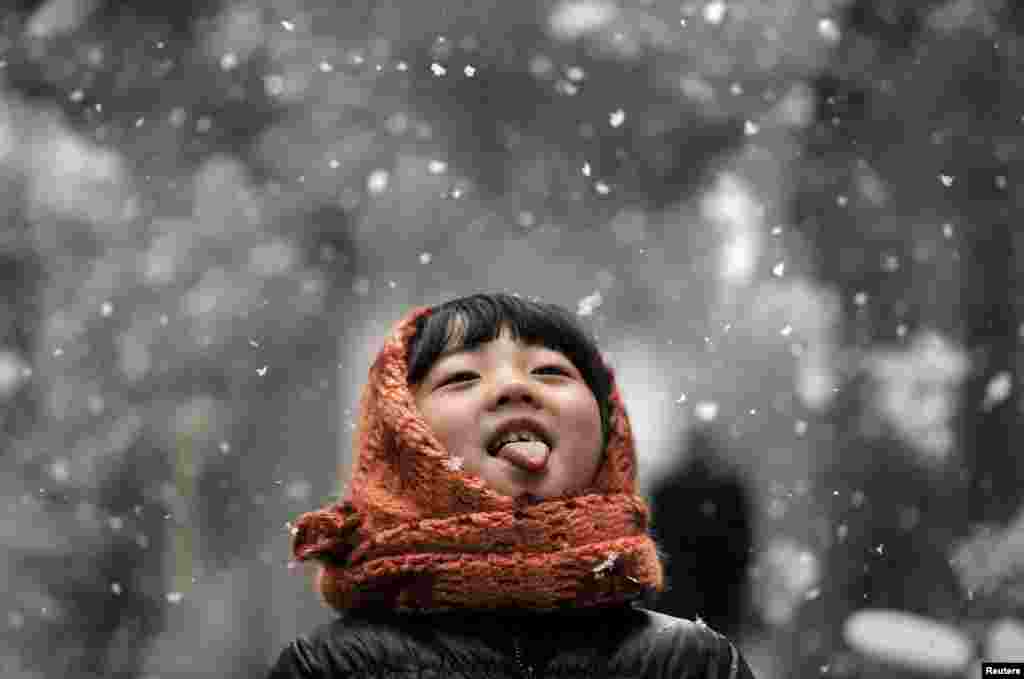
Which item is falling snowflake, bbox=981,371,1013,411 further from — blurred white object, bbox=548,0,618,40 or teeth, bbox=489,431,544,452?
teeth, bbox=489,431,544,452

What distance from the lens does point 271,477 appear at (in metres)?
5.00

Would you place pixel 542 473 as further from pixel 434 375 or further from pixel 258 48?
pixel 258 48

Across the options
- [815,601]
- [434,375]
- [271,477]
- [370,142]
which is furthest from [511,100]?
[434,375]

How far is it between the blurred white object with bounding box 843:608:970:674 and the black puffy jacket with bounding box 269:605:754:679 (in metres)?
3.39

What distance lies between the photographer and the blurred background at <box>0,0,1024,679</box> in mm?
4922

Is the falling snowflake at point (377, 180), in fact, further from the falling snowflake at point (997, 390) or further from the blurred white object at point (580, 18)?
the falling snowflake at point (997, 390)

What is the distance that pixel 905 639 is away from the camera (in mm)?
4996

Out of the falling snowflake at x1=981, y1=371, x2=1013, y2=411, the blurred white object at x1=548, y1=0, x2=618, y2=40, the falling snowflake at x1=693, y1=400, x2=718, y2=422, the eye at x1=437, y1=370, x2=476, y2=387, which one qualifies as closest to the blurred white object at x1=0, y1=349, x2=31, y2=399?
the blurred white object at x1=548, y1=0, x2=618, y2=40

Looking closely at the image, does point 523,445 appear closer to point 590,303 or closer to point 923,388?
point 590,303

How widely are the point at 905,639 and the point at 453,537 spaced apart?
12.1 feet

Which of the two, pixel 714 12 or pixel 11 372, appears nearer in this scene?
pixel 11 372

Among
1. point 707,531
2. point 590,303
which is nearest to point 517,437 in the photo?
point 707,531

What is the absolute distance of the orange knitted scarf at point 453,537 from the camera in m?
1.66

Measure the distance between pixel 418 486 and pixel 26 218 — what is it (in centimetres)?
377
